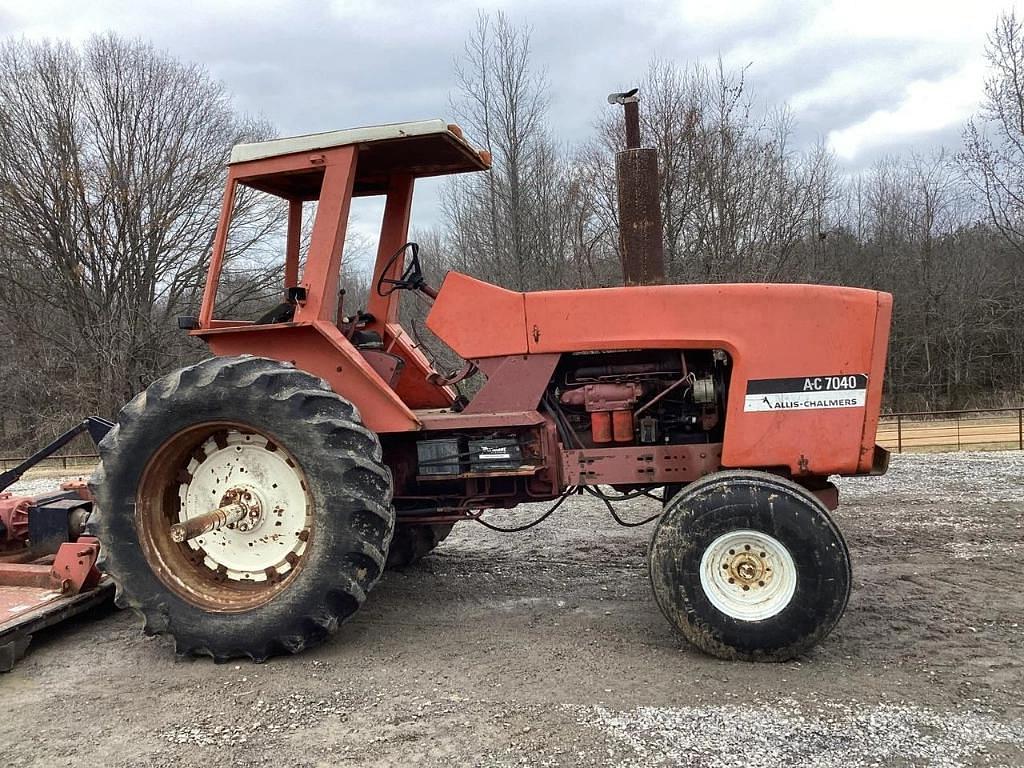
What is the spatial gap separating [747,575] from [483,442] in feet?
4.93

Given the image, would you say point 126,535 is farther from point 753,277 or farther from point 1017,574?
point 753,277

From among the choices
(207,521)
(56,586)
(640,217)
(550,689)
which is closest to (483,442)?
(550,689)

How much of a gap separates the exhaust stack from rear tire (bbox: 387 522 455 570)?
222 centimetres

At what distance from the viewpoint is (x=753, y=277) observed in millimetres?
16328

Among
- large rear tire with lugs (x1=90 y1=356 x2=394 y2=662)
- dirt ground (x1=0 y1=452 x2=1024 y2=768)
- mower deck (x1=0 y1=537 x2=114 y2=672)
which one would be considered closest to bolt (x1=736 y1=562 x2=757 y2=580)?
dirt ground (x1=0 y1=452 x2=1024 y2=768)

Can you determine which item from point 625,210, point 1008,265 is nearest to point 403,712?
point 625,210

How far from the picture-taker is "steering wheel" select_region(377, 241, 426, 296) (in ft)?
14.9

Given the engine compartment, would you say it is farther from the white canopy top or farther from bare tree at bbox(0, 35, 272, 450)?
bare tree at bbox(0, 35, 272, 450)

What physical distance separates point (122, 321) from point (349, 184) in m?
18.0

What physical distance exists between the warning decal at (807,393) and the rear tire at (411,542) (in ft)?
7.20

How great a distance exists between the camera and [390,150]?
4332mm

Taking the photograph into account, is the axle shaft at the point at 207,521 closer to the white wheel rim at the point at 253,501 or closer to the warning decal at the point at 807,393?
the white wheel rim at the point at 253,501

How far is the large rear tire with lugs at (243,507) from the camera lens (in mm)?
3531

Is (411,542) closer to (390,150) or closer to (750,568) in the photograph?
(750,568)
